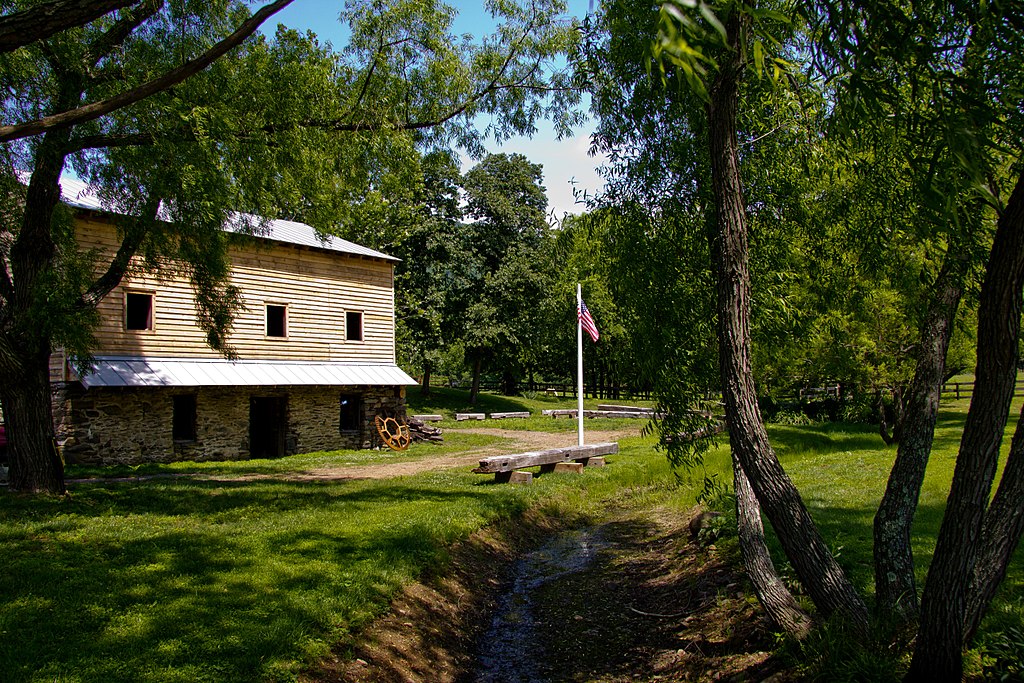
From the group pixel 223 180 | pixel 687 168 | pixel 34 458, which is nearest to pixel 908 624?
pixel 687 168

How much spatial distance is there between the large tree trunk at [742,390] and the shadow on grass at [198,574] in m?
3.98

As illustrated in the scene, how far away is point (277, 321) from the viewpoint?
76.6ft

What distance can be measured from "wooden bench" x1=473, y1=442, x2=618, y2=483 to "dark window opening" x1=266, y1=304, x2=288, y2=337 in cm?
921

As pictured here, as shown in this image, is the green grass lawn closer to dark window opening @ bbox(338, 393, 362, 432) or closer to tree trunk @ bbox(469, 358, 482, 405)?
dark window opening @ bbox(338, 393, 362, 432)

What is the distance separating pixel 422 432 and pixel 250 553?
59.1ft

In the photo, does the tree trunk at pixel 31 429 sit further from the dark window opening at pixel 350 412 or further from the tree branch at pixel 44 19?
the dark window opening at pixel 350 412


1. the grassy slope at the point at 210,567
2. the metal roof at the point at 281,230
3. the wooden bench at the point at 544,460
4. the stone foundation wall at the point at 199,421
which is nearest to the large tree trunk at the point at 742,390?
the grassy slope at the point at 210,567

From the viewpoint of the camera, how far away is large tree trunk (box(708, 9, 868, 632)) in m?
5.54

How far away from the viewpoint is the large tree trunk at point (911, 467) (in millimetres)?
5809

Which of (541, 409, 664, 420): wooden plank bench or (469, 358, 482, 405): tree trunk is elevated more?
(469, 358, 482, 405): tree trunk

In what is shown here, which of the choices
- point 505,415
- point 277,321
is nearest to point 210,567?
point 277,321

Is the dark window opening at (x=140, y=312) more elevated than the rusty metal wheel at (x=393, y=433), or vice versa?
the dark window opening at (x=140, y=312)

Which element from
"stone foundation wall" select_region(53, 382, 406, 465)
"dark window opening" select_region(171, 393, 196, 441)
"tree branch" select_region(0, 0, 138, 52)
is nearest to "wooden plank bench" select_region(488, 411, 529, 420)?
"stone foundation wall" select_region(53, 382, 406, 465)

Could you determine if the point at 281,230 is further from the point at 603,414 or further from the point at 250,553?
the point at 603,414
